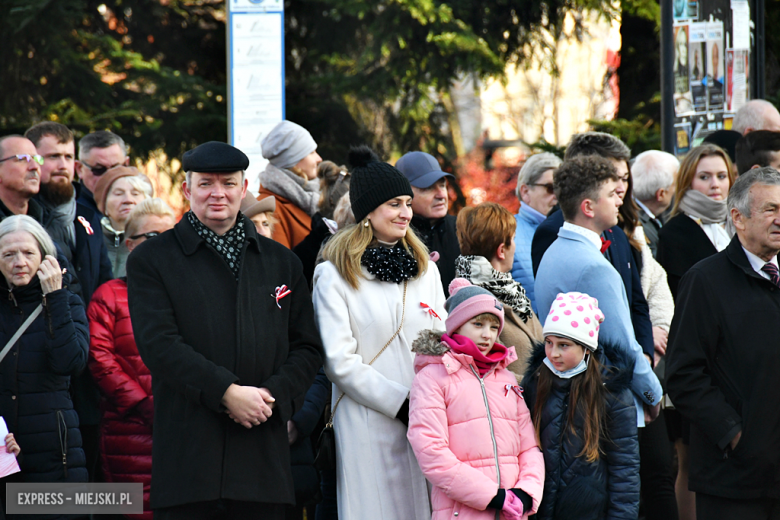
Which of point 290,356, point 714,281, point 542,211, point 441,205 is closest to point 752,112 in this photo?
point 542,211

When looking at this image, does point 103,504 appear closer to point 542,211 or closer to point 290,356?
point 290,356

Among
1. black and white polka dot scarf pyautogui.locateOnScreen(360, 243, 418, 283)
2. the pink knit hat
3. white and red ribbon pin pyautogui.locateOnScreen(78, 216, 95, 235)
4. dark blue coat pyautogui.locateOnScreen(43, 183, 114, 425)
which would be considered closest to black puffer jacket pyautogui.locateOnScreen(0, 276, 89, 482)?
dark blue coat pyautogui.locateOnScreen(43, 183, 114, 425)

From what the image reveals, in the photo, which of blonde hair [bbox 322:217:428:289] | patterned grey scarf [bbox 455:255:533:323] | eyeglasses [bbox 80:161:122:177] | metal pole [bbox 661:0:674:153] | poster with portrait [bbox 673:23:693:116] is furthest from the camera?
poster with portrait [bbox 673:23:693:116]

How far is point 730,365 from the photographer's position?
399 cm

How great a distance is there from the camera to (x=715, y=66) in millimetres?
7719

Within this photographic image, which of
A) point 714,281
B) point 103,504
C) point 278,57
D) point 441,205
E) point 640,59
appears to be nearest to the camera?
point 714,281

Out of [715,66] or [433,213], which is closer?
[433,213]

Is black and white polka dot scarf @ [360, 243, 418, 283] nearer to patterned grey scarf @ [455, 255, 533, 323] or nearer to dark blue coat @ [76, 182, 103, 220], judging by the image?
patterned grey scarf @ [455, 255, 533, 323]

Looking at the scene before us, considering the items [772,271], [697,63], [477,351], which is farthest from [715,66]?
[477,351]

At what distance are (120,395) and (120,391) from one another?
0.02 meters

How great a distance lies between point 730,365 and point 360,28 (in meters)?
8.14

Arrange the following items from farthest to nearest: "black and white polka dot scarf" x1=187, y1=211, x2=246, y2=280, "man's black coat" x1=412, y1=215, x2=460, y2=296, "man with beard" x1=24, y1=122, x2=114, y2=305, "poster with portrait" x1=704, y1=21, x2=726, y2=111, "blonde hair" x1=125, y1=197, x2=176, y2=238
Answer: "poster with portrait" x1=704, y1=21, x2=726, y2=111 → "man with beard" x1=24, y1=122, x2=114, y2=305 → "man's black coat" x1=412, y1=215, x2=460, y2=296 → "blonde hair" x1=125, y1=197, x2=176, y2=238 → "black and white polka dot scarf" x1=187, y1=211, x2=246, y2=280

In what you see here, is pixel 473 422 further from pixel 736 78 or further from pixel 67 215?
pixel 736 78

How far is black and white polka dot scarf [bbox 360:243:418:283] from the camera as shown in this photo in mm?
4145
